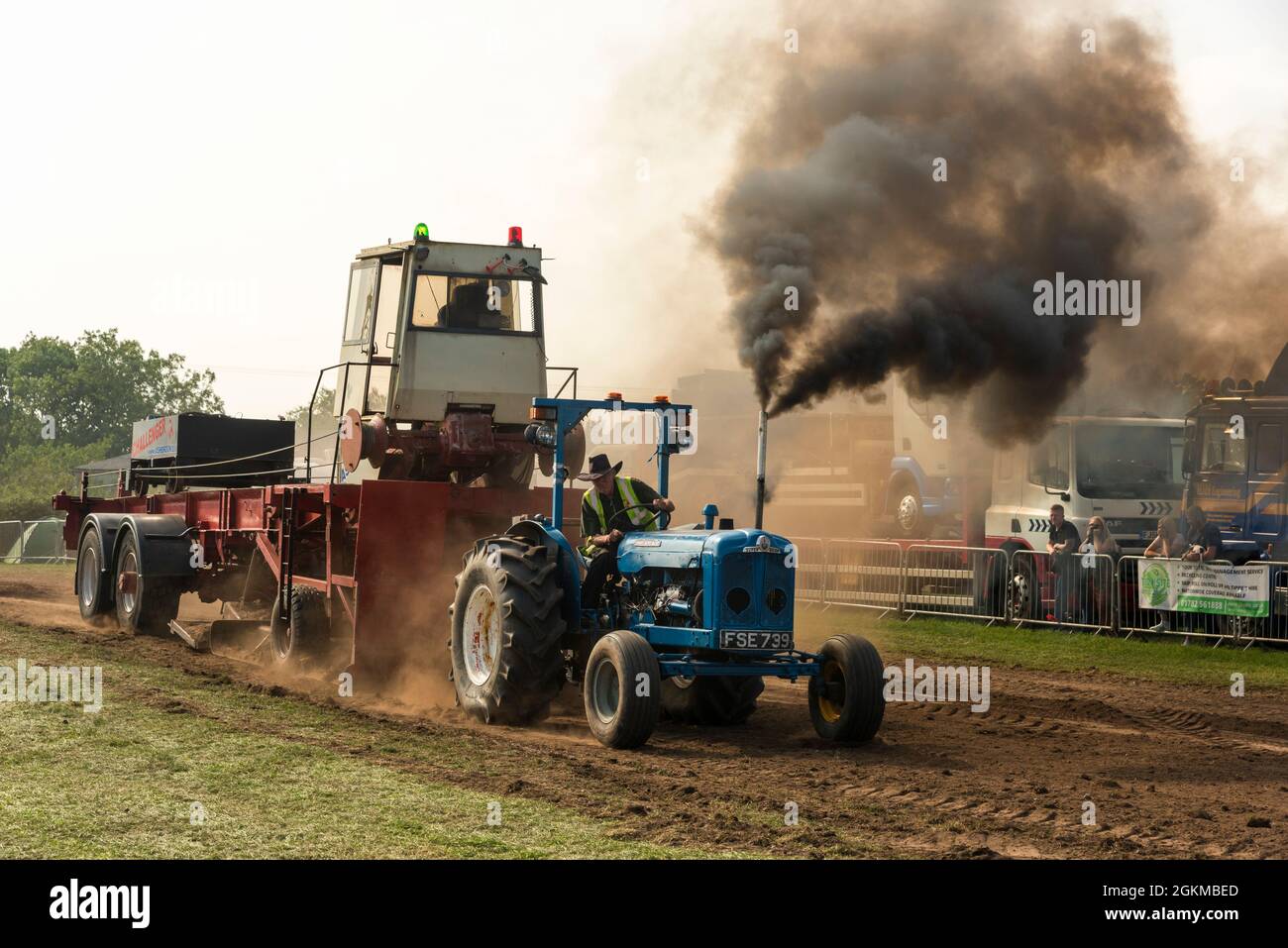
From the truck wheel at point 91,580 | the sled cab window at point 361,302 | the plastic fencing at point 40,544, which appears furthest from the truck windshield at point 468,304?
the plastic fencing at point 40,544

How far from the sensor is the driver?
1042 cm

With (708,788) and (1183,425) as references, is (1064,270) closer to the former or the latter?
(1183,425)

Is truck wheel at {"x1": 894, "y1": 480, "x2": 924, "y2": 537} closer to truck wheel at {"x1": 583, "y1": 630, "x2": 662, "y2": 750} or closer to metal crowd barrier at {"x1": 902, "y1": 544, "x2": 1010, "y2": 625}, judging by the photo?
metal crowd barrier at {"x1": 902, "y1": 544, "x2": 1010, "y2": 625}

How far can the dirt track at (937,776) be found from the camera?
23.5 ft

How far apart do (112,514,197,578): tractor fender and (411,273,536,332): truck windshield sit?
491 cm

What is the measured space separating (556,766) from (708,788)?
1.03 meters

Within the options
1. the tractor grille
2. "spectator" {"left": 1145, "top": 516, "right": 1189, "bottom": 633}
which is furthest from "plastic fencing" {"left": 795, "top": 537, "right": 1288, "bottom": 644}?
the tractor grille

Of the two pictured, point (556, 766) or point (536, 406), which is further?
point (536, 406)

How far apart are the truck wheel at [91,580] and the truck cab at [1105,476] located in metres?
12.3

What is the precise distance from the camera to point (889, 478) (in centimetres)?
2602

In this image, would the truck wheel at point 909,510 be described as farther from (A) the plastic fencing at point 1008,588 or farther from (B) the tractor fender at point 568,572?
(B) the tractor fender at point 568,572

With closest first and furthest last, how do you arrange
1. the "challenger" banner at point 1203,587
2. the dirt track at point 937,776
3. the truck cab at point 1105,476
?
1. the dirt track at point 937,776
2. the "challenger" banner at point 1203,587
3. the truck cab at point 1105,476

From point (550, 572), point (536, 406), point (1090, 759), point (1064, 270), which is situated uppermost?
point (1064, 270)
